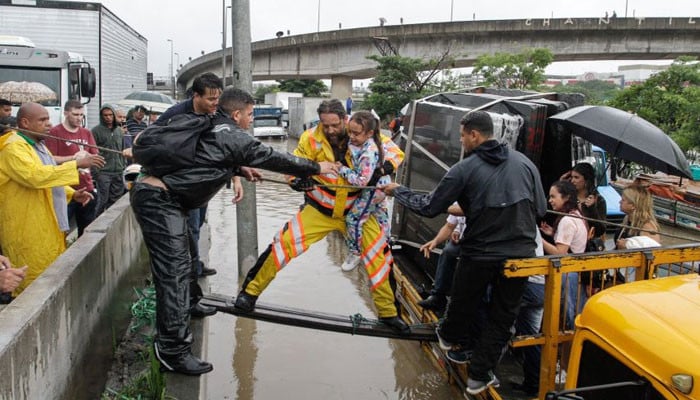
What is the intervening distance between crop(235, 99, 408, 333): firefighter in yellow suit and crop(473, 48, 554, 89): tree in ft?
68.7

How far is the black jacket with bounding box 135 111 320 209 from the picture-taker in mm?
3859

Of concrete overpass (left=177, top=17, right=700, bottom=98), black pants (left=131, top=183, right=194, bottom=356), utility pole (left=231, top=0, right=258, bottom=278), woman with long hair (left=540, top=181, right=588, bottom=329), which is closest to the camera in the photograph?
black pants (left=131, top=183, right=194, bottom=356)

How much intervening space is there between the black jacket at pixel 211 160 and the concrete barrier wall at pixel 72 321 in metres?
0.91

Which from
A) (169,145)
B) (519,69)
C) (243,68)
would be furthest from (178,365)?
(519,69)

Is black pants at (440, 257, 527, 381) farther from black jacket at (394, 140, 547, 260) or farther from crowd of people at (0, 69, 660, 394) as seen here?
black jacket at (394, 140, 547, 260)

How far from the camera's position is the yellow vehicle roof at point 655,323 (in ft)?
8.14

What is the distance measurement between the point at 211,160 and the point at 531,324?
2.57m

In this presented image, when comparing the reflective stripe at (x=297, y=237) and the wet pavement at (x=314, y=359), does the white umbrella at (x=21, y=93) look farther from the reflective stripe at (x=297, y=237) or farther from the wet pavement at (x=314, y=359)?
the reflective stripe at (x=297, y=237)

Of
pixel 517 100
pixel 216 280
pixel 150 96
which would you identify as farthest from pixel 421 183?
pixel 150 96

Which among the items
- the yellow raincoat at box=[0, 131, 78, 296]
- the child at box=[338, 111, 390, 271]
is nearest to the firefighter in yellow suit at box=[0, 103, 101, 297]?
the yellow raincoat at box=[0, 131, 78, 296]

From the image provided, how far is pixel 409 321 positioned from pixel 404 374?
1.62ft

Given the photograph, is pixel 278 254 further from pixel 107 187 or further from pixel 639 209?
pixel 107 187

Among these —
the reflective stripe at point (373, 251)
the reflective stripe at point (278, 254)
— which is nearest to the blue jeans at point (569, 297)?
the reflective stripe at point (373, 251)

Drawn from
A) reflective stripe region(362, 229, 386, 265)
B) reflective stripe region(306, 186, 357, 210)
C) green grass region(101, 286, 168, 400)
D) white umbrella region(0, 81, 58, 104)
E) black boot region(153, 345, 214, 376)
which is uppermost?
white umbrella region(0, 81, 58, 104)
